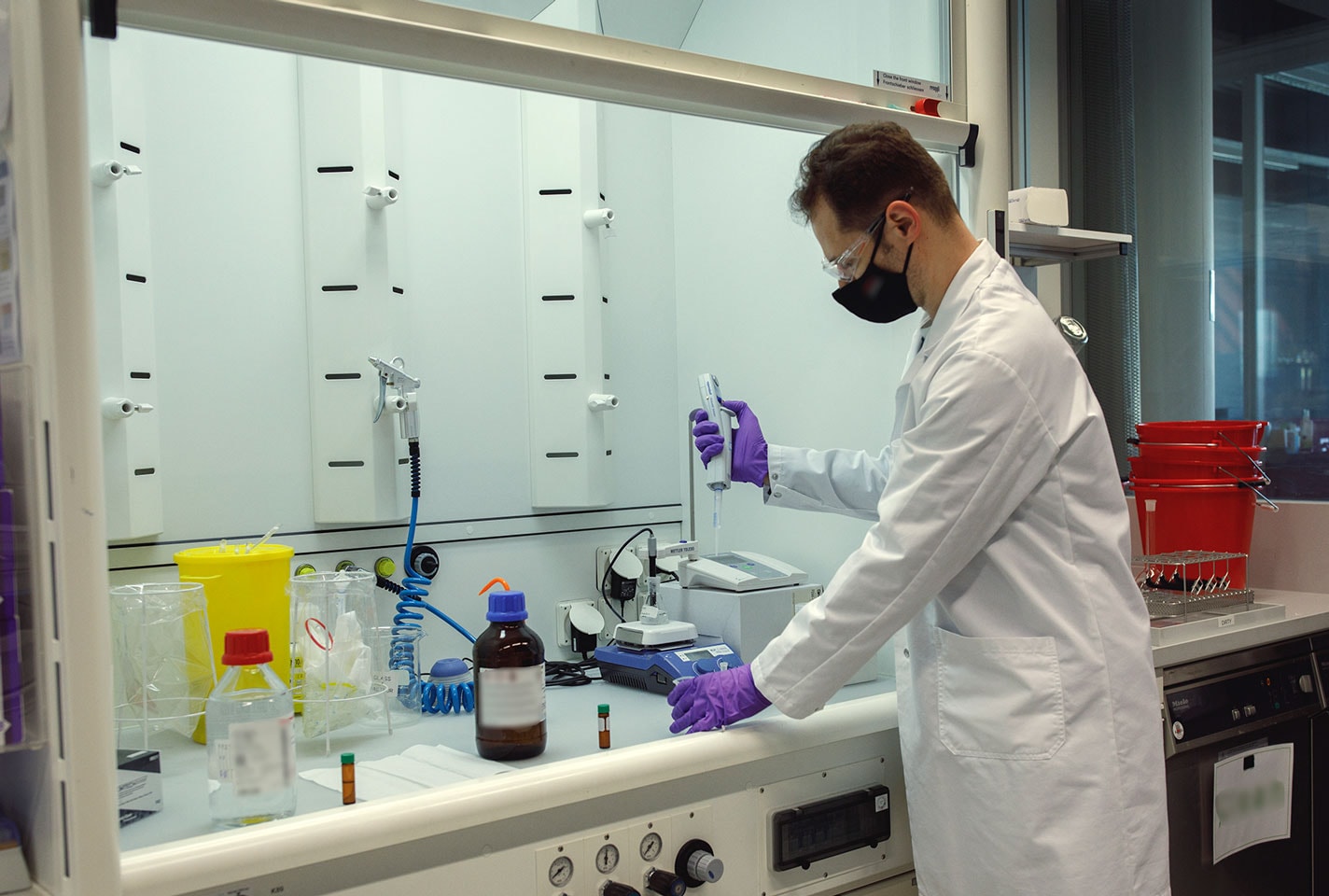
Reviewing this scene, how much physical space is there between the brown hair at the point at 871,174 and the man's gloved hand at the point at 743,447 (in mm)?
456

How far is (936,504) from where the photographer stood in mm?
1177

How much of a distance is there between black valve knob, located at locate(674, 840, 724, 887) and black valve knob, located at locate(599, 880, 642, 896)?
0.07m

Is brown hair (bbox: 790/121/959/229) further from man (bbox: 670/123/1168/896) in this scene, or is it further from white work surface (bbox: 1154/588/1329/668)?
white work surface (bbox: 1154/588/1329/668)

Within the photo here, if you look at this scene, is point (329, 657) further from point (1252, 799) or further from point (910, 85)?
point (1252, 799)

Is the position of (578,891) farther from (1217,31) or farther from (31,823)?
(1217,31)

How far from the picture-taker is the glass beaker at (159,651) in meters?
1.31

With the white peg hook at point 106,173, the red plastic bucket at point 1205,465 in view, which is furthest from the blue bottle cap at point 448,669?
the red plastic bucket at point 1205,465

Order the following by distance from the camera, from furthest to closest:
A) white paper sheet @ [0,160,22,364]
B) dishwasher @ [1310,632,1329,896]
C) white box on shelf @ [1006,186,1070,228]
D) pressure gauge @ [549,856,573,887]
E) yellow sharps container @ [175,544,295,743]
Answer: dishwasher @ [1310,632,1329,896]
white box on shelf @ [1006,186,1070,228]
yellow sharps container @ [175,544,295,743]
pressure gauge @ [549,856,573,887]
white paper sheet @ [0,160,22,364]

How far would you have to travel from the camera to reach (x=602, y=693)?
5.55ft

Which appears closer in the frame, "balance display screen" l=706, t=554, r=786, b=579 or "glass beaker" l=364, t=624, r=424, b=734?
"glass beaker" l=364, t=624, r=424, b=734

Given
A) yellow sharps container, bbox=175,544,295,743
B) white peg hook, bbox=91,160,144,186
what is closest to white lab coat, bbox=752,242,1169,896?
yellow sharps container, bbox=175,544,295,743

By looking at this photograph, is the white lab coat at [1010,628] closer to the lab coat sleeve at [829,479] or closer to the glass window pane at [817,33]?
the lab coat sleeve at [829,479]

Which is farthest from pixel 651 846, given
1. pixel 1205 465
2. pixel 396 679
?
pixel 1205 465

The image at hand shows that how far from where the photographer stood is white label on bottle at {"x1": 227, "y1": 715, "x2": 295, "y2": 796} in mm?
1009
